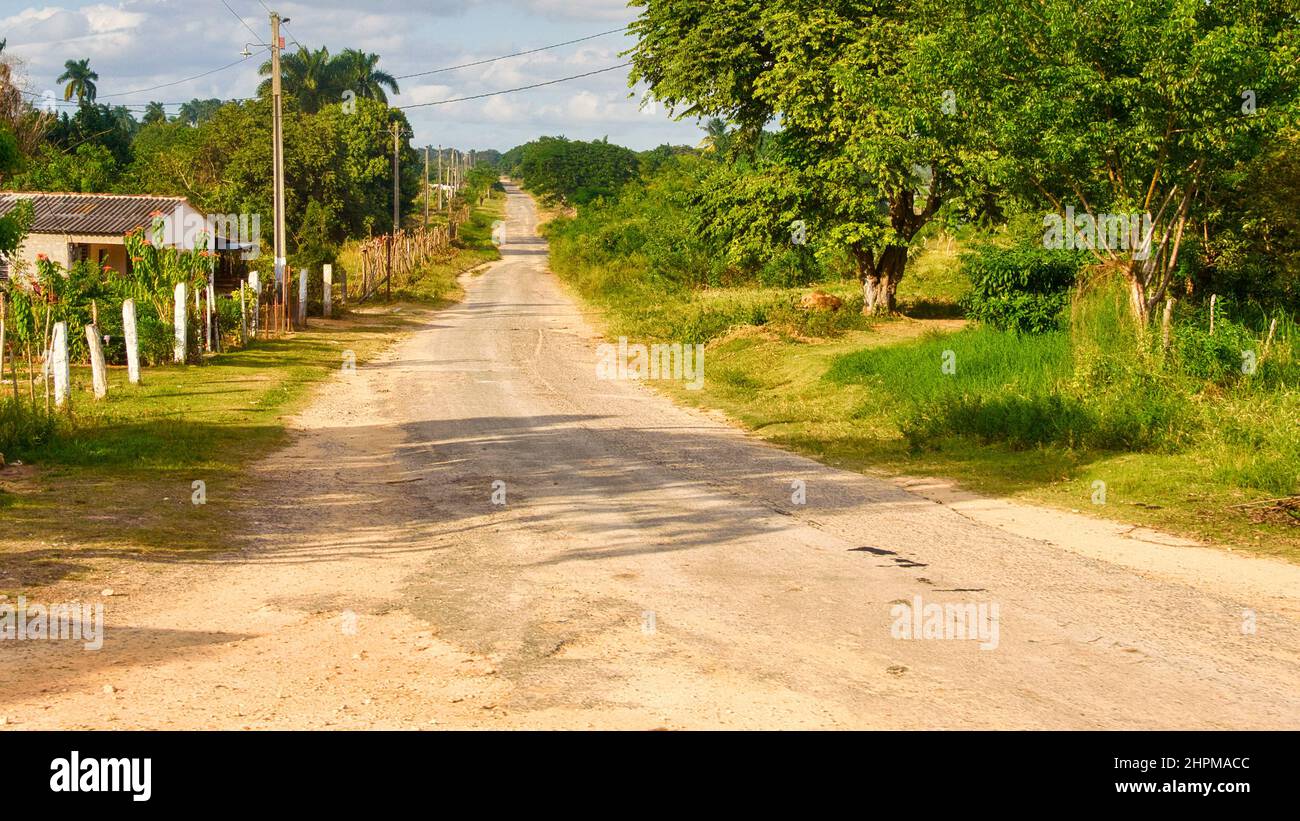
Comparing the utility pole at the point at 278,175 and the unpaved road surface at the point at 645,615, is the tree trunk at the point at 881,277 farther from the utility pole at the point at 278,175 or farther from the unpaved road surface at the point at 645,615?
the unpaved road surface at the point at 645,615

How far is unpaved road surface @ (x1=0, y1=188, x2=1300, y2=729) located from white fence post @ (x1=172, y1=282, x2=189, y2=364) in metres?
9.24

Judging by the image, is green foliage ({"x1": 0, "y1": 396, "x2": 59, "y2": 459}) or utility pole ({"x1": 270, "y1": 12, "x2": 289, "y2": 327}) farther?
utility pole ({"x1": 270, "y1": 12, "x2": 289, "y2": 327})

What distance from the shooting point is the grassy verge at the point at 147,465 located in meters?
9.28

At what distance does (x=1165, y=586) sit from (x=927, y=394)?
29.0ft

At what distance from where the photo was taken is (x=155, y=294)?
22312mm

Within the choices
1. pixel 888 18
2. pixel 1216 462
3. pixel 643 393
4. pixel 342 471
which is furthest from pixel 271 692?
pixel 888 18

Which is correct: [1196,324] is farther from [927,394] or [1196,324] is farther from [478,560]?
[478,560]

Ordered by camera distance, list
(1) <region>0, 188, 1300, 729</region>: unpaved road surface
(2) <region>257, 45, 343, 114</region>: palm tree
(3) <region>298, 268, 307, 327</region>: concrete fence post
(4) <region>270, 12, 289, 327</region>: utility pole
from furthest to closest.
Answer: (2) <region>257, 45, 343, 114</region>: palm tree, (3) <region>298, 268, 307, 327</region>: concrete fence post, (4) <region>270, 12, 289, 327</region>: utility pole, (1) <region>0, 188, 1300, 729</region>: unpaved road surface

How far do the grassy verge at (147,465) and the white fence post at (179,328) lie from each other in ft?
1.34

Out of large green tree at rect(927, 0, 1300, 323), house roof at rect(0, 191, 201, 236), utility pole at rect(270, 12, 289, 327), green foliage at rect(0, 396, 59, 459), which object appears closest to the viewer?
green foliage at rect(0, 396, 59, 459)

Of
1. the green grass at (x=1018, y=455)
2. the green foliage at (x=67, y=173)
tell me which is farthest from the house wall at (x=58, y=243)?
the green grass at (x=1018, y=455)

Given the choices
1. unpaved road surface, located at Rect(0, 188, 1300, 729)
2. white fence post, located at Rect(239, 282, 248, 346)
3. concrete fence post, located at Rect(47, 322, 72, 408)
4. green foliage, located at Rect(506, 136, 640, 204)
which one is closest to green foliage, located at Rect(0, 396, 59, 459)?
concrete fence post, located at Rect(47, 322, 72, 408)

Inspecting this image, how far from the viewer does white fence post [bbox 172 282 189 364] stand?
21.7 m

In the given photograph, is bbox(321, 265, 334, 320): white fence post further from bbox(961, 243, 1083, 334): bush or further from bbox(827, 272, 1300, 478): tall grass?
bbox(827, 272, 1300, 478): tall grass
